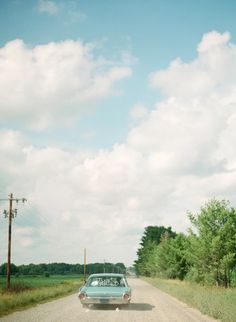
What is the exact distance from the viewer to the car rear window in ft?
60.6

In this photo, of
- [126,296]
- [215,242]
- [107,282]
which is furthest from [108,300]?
[215,242]

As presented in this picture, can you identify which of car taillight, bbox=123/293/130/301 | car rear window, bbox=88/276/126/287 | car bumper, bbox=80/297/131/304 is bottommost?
car bumper, bbox=80/297/131/304

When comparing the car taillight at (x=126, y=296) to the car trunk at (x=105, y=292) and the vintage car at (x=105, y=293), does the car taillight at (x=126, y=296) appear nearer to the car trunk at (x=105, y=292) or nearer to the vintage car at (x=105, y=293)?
the vintage car at (x=105, y=293)

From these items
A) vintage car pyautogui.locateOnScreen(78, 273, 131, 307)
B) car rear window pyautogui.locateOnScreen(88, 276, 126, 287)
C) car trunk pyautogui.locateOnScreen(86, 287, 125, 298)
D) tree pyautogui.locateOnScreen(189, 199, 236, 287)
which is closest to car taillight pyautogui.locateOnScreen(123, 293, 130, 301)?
vintage car pyautogui.locateOnScreen(78, 273, 131, 307)

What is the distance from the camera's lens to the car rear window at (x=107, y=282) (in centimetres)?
1847

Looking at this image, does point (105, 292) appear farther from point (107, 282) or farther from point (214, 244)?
point (214, 244)

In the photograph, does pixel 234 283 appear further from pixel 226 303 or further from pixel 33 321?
pixel 33 321

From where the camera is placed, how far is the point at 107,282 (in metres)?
18.6

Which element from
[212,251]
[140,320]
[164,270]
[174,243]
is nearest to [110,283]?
[140,320]

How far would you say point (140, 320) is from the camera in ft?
46.3

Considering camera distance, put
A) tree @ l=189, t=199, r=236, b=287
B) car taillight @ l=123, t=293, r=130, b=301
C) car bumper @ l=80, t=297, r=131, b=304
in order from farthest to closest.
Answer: tree @ l=189, t=199, r=236, b=287 → car taillight @ l=123, t=293, r=130, b=301 → car bumper @ l=80, t=297, r=131, b=304

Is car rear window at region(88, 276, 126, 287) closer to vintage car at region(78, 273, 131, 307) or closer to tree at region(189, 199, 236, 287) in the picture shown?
vintage car at region(78, 273, 131, 307)

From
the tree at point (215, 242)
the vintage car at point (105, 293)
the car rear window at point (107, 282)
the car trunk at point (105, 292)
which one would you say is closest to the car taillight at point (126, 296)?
the vintage car at point (105, 293)

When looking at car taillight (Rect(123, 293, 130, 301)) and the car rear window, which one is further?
the car rear window
